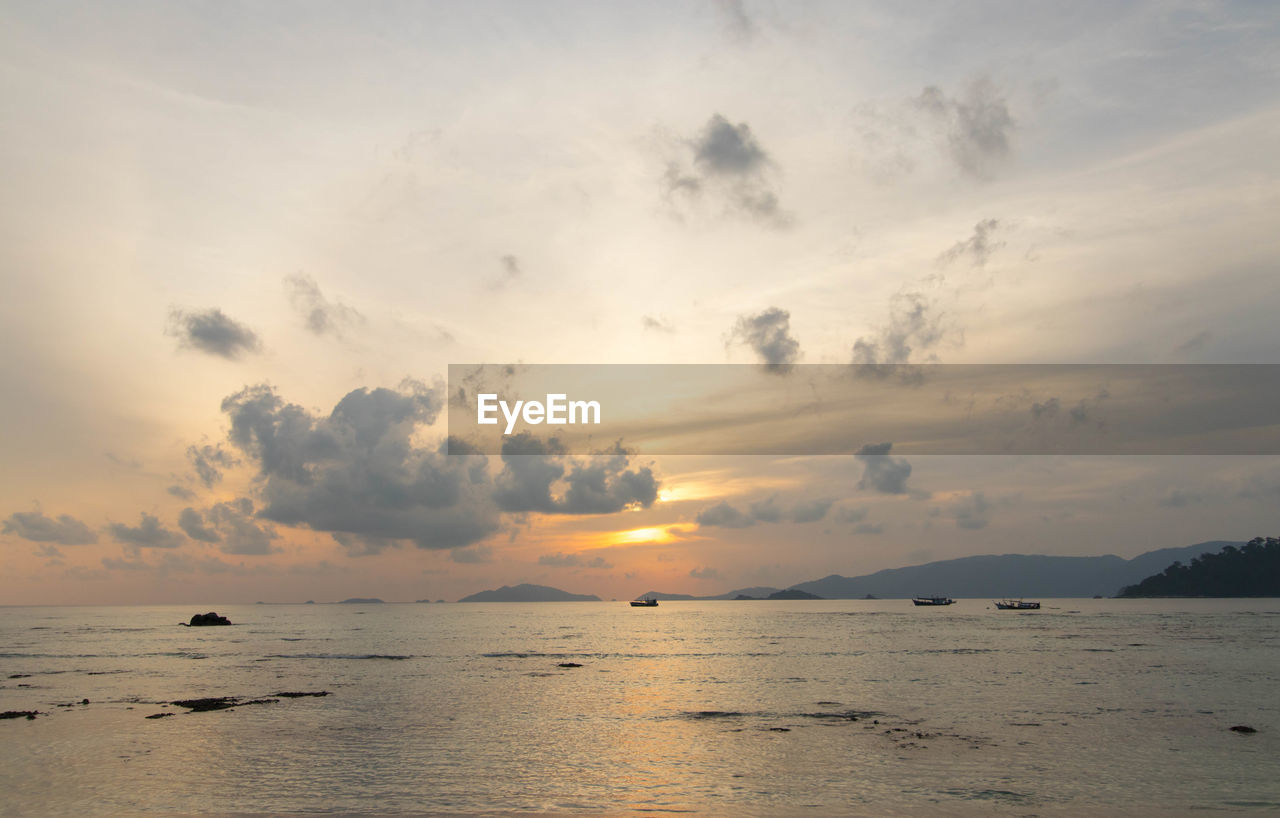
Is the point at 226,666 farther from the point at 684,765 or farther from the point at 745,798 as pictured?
the point at 745,798

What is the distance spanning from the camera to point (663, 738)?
1704 inches

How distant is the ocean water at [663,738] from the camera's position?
31.2 m

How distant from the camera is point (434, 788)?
3288 cm

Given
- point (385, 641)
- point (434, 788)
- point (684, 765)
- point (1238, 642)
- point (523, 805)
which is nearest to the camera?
point (523, 805)

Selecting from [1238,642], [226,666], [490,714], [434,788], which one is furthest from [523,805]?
[1238,642]

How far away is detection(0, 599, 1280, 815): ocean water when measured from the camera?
3120 cm

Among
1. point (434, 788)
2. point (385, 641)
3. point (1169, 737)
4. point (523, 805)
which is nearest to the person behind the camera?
point (523, 805)

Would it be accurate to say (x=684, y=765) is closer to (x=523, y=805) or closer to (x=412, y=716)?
(x=523, y=805)

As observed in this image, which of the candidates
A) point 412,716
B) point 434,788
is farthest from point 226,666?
point 434,788

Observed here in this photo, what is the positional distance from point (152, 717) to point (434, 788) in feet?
96.2

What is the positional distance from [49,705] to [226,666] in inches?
1334

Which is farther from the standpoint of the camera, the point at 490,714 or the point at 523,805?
the point at 490,714

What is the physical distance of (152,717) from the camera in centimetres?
5119

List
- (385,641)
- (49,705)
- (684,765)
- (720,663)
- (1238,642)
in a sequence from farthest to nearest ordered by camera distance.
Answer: (385,641)
(1238,642)
(720,663)
(49,705)
(684,765)
